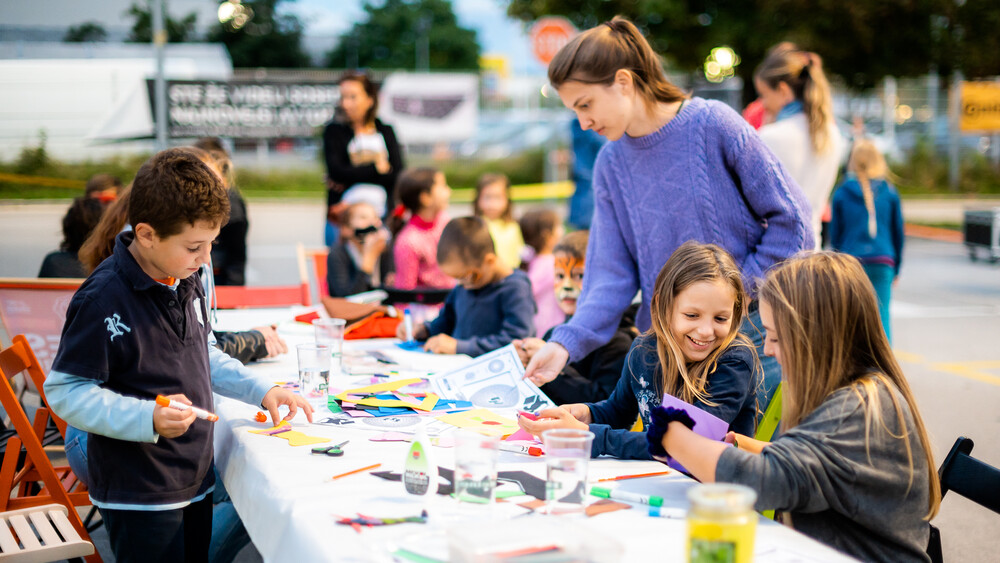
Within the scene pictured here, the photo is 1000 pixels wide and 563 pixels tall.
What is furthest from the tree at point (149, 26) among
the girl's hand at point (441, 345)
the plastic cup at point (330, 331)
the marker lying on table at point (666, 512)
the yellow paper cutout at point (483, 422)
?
the marker lying on table at point (666, 512)

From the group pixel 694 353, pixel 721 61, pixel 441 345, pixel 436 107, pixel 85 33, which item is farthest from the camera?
pixel 436 107

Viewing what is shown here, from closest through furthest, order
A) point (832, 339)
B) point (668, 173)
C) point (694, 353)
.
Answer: point (832, 339)
point (694, 353)
point (668, 173)

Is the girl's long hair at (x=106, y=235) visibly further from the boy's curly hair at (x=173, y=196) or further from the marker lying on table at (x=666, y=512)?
the marker lying on table at (x=666, y=512)

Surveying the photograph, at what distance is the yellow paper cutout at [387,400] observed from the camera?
9.21 ft

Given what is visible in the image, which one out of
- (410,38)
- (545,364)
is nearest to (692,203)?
(545,364)

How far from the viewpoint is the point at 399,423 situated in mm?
2617

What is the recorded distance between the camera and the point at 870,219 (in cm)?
627

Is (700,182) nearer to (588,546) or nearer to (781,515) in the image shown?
(781,515)

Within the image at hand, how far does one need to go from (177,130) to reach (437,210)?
5.80 metres

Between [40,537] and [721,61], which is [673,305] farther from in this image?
[721,61]

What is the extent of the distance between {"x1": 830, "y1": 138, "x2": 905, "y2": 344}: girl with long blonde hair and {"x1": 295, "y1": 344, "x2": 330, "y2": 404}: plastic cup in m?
4.34

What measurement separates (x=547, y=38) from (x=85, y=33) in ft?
22.2

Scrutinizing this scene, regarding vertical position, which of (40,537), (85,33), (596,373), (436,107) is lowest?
(40,537)

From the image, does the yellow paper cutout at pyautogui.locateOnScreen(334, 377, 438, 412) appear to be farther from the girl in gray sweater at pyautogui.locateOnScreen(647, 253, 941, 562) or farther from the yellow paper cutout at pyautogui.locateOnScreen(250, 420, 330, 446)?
the girl in gray sweater at pyautogui.locateOnScreen(647, 253, 941, 562)
